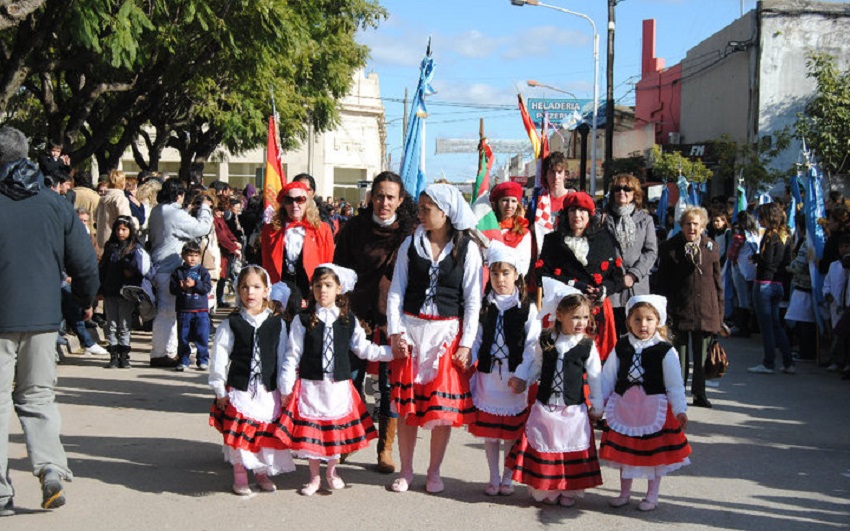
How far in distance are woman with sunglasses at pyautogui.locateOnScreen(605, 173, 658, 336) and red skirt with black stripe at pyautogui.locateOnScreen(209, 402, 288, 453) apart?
3302mm

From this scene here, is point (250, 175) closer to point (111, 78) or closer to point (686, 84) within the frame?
point (686, 84)

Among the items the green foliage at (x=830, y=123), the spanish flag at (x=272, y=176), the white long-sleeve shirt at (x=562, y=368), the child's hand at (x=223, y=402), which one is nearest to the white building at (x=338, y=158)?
the green foliage at (x=830, y=123)

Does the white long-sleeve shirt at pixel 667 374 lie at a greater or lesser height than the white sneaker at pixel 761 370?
greater

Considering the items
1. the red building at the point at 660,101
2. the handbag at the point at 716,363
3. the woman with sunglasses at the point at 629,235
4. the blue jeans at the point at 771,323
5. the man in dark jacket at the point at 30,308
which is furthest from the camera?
the red building at the point at 660,101

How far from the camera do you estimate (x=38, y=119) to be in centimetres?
2872

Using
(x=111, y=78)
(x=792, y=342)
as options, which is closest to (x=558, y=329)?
(x=792, y=342)

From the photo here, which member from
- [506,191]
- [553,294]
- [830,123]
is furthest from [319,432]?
[830,123]

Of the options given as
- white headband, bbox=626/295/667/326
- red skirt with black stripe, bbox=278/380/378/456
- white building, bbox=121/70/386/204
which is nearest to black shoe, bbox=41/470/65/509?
red skirt with black stripe, bbox=278/380/378/456

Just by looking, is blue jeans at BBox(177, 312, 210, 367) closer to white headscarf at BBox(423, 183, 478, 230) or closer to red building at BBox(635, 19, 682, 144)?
white headscarf at BBox(423, 183, 478, 230)

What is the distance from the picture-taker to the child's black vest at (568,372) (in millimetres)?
5922

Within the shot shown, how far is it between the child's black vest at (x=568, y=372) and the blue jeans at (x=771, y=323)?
639 cm

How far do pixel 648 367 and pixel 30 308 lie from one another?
358cm

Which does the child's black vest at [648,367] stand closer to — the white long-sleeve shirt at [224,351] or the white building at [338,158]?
the white long-sleeve shirt at [224,351]

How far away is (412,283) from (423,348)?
424 millimetres
